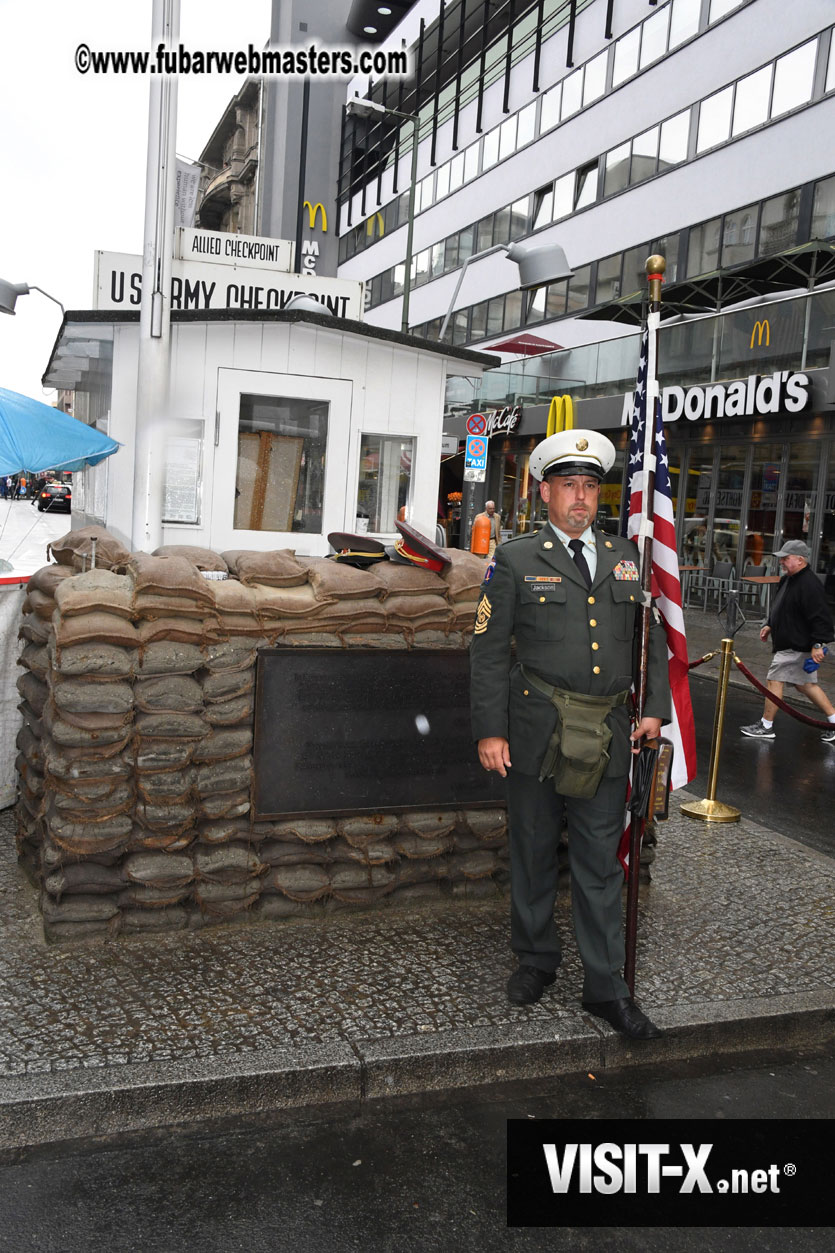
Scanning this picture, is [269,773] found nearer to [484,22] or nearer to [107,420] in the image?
[107,420]

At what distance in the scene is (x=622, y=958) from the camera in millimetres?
4180

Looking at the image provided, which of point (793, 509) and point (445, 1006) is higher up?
point (793, 509)

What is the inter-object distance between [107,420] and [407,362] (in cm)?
301

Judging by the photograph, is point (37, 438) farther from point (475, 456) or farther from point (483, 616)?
point (475, 456)

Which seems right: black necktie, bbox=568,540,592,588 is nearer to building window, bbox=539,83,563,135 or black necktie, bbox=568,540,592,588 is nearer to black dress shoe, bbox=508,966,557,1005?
black dress shoe, bbox=508,966,557,1005

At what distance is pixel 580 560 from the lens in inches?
168

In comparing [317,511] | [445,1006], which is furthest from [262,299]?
[445,1006]

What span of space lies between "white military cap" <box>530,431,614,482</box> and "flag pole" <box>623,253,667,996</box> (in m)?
0.36

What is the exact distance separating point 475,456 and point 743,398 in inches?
214

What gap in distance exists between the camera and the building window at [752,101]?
2181 cm

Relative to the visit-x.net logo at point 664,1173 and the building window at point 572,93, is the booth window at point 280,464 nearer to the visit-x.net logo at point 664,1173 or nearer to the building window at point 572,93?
the visit-x.net logo at point 664,1173

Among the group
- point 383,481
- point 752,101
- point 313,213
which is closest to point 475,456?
point 752,101

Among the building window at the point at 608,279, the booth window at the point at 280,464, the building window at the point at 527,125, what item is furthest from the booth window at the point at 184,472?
the building window at the point at 527,125

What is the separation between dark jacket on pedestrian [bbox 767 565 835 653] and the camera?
10.5 m
